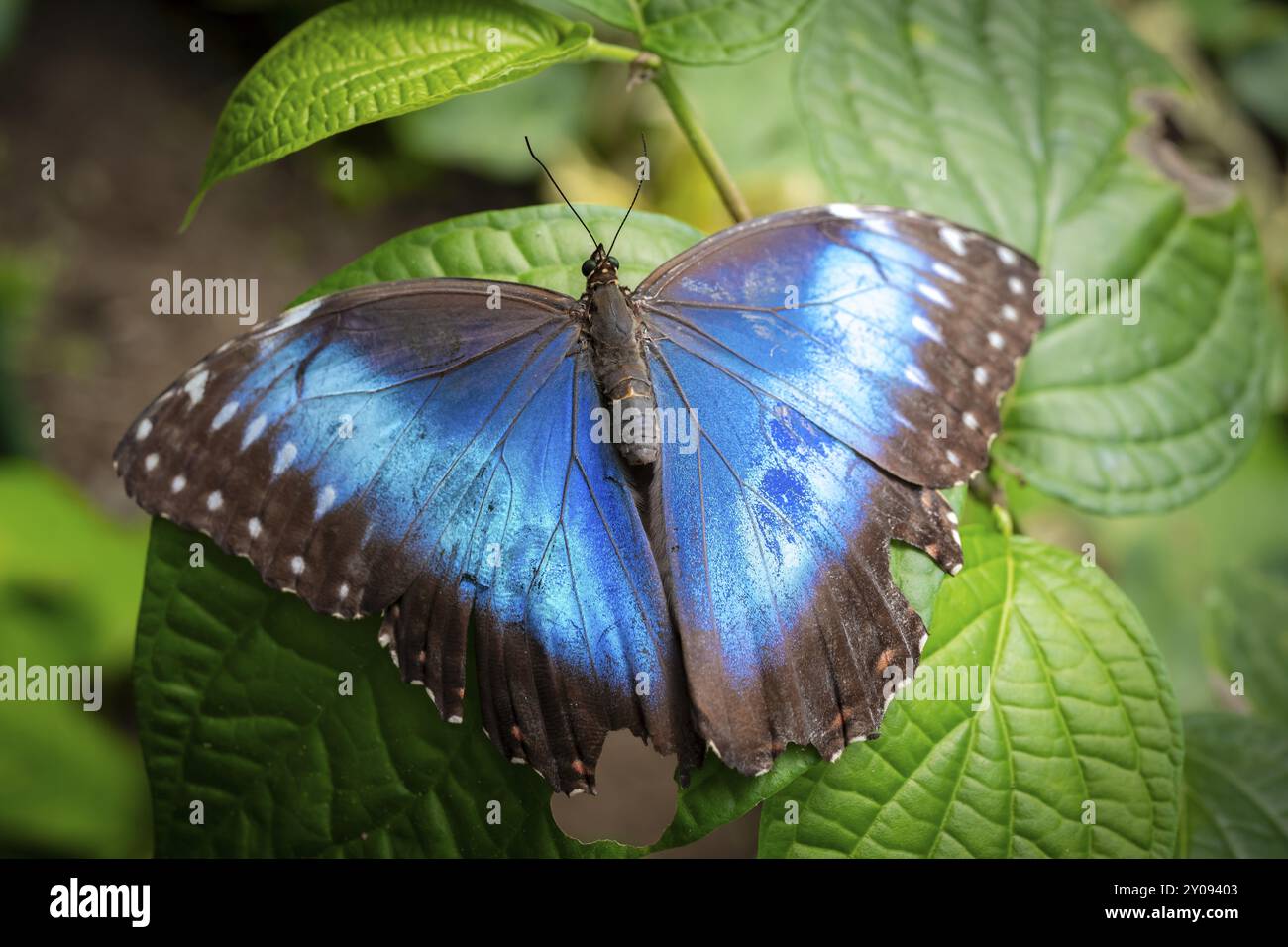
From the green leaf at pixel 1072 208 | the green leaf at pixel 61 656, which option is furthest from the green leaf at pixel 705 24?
the green leaf at pixel 61 656

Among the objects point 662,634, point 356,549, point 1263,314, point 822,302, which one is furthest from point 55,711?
point 1263,314

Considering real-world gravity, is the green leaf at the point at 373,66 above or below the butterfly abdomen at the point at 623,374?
above

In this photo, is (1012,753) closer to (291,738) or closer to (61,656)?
(291,738)

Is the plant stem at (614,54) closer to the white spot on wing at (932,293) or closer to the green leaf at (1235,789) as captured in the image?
the white spot on wing at (932,293)

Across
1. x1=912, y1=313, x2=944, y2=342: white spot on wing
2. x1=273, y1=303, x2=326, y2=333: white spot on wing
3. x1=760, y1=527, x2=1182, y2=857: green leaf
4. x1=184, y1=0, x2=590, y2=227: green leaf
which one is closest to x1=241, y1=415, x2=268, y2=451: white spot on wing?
x1=273, y1=303, x2=326, y2=333: white spot on wing

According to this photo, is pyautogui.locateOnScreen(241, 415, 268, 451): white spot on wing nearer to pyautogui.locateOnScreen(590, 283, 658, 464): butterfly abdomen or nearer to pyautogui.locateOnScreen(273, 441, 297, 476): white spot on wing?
pyautogui.locateOnScreen(273, 441, 297, 476): white spot on wing

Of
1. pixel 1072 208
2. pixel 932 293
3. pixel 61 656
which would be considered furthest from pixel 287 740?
pixel 61 656
